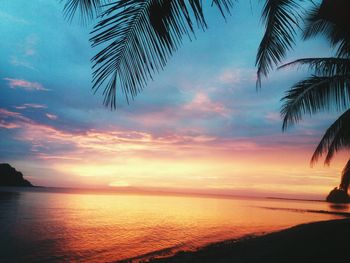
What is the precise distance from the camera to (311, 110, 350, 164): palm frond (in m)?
6.20

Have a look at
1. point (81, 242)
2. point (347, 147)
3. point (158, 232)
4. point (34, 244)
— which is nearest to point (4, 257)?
point (34, 244)

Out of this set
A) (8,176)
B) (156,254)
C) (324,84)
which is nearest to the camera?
(324,84)

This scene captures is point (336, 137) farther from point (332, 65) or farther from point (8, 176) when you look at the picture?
point (8, 176)

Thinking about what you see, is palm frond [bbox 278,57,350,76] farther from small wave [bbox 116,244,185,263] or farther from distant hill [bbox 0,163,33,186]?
distant hill [bbox 0,163,33,186]

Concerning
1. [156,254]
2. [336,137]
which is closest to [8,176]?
[156,254]

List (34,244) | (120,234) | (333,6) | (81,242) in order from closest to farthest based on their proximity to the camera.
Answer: (333,6)
(34,244)
(81,242)
(120,234)

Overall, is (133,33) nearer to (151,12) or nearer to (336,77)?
(151,12)

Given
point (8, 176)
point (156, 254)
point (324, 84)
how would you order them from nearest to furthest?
1. point (324, 84)
2. point (156, 254)
3. point (8, 176)

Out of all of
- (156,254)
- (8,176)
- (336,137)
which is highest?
(336,137)

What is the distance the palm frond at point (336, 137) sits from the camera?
620 cm

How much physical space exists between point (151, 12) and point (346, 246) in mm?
7155

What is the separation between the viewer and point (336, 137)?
6.81 metres

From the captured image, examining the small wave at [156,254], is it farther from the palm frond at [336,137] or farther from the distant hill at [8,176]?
the distant hill at [8,176]

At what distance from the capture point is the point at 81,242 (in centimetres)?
1559
